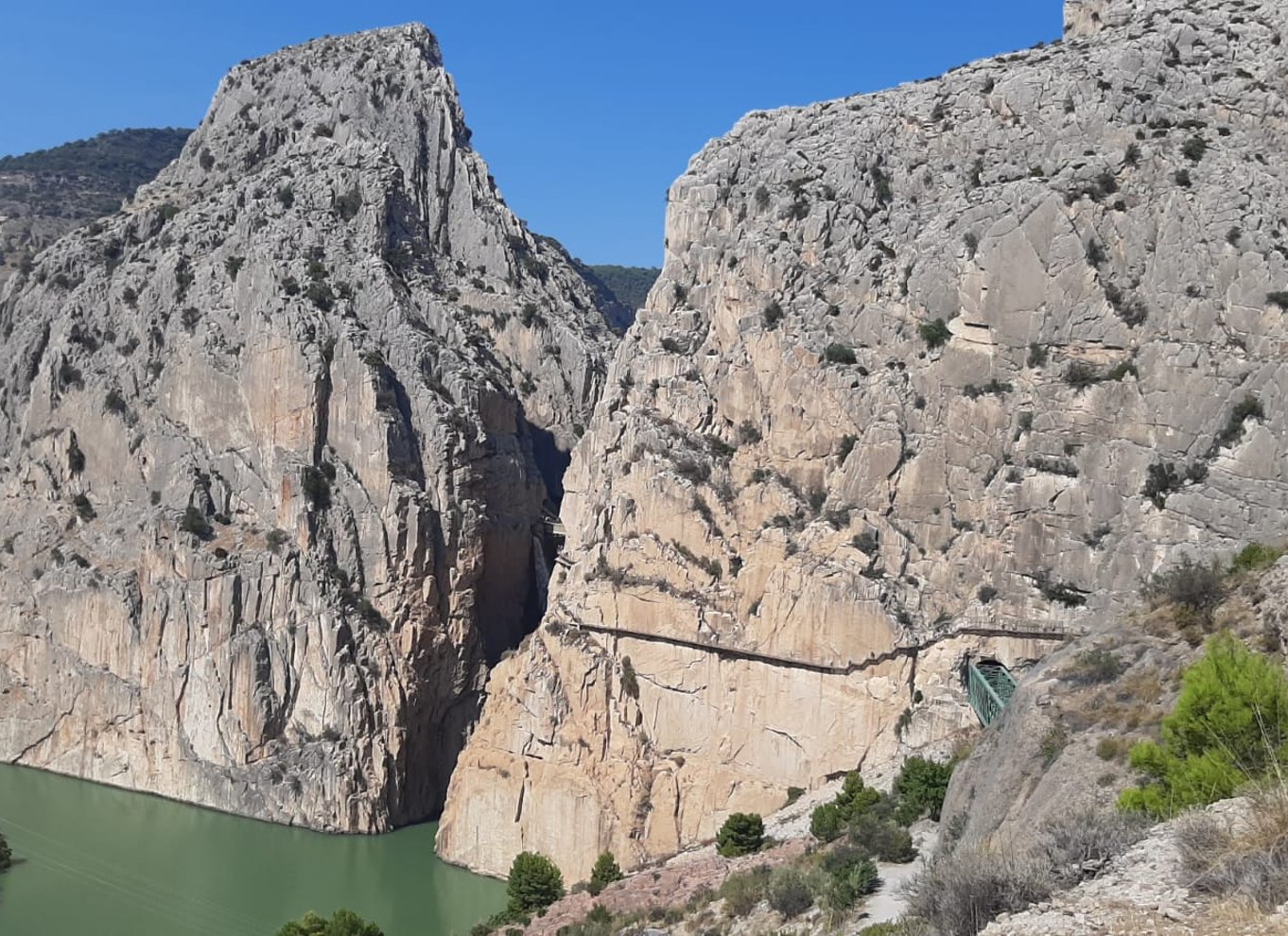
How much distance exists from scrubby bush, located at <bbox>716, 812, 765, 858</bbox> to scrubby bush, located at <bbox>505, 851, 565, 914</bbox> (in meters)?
4.46

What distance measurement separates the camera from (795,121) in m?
41.3

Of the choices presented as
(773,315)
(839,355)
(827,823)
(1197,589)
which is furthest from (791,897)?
(773,315)

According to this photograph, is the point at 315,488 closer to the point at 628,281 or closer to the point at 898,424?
the point at 898,424

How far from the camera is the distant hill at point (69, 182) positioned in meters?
86.5

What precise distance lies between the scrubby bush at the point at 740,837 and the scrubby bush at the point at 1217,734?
501 inches

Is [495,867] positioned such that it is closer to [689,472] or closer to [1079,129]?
[689,472]

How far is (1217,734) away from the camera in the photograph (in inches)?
645

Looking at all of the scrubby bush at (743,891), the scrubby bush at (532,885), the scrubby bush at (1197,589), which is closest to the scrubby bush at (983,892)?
the scrubby bush at (743,891)

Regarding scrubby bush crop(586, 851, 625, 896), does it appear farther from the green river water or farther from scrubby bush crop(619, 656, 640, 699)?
the green river water

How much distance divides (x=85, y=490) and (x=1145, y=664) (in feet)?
148

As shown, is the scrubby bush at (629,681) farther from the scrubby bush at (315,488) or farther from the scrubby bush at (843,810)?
the scrubby bush at (315,488)

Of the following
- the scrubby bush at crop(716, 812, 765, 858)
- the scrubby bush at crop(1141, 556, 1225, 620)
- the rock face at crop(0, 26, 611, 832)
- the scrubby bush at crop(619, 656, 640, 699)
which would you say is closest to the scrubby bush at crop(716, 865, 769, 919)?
the scrubby bush at crop(716, 812, 765, 858)

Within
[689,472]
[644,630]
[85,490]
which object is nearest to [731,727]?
[644,630]

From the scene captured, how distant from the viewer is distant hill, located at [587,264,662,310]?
131000 mm
